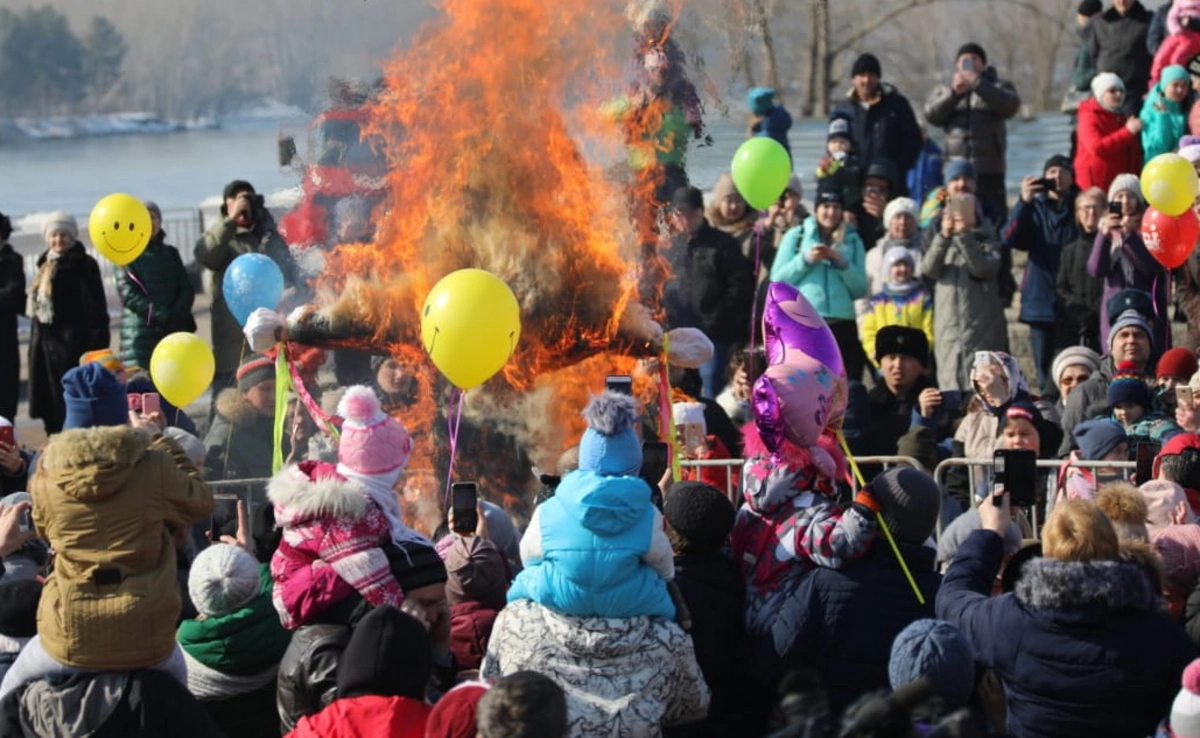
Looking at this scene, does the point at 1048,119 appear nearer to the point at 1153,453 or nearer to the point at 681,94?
the point at 681,94

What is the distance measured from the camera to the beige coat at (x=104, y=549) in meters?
5.00

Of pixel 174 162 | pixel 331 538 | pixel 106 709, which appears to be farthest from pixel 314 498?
pixel 174 162

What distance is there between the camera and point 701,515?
5.56m

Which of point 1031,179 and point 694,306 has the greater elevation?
point 1031,179

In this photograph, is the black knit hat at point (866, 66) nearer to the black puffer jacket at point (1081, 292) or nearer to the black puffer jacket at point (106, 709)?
the black puffer jacket at point (1081, 292)

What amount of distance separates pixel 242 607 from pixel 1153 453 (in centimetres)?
356

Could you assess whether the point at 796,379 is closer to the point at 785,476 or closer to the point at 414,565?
the point at 785,476

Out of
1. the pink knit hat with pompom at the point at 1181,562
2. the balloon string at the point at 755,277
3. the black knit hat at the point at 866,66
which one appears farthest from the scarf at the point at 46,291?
the pink knit hat with pompom at the point at 1181,562

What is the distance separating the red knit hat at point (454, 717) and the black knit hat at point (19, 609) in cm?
160

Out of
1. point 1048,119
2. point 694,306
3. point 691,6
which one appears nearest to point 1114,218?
point 694,306

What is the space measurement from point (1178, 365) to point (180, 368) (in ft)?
16.4

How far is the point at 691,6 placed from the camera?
8305 mm

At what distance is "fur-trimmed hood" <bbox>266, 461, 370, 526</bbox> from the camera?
5.36m

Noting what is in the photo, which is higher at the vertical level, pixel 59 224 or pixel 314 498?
pixel 59 224
